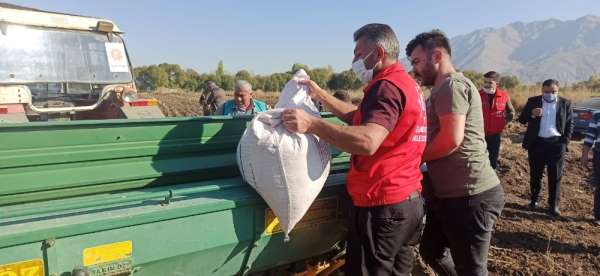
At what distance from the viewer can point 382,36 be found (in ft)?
7.68

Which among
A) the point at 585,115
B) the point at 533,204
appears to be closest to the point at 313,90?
the point at 533,204

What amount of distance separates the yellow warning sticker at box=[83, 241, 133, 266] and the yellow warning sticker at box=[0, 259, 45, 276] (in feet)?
0.49

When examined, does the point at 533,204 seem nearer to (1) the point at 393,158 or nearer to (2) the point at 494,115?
(2) the point at 494,115

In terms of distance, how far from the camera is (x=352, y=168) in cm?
239

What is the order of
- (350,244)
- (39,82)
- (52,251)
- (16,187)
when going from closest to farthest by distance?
1. (52,251)
2. (16,187)
3. (350,244)
4. (39,82)

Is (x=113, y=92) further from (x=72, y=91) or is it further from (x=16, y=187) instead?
(x=16, y=187)

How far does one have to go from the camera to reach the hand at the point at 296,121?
2162 millimetres

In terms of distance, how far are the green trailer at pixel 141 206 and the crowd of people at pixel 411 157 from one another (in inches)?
14.1

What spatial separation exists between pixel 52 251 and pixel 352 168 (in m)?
1.35

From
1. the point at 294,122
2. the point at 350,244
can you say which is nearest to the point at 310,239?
the point at 350,244

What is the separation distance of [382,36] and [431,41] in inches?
22.8

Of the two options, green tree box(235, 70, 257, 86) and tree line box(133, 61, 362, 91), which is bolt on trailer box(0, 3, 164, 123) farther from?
green tree box(235, 70, 257, 86)

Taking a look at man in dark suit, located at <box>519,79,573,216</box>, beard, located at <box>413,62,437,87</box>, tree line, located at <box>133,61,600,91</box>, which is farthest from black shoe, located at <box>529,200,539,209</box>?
tree line, located at <box>133,61,600,91</box>

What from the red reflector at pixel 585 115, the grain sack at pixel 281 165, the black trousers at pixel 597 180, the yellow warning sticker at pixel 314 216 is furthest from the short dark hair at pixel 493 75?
the red reflector at pixel 585 115
